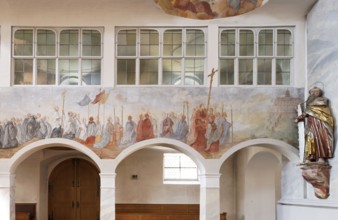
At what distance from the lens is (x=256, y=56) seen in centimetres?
1507

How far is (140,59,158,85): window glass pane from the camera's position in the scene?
1512 centimetres

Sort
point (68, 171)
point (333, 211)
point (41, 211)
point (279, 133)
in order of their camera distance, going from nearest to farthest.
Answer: point (333, 211) < point (279, 133) < point (41, 211) < point (68, 171)

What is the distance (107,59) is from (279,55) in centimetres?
512

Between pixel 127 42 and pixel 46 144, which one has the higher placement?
pixel 127 42

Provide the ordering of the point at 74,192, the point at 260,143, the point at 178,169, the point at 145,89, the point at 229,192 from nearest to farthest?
the point at 260,143, the point at 145,89, the point at 229,192, the point at 74,192, the point at 178,169

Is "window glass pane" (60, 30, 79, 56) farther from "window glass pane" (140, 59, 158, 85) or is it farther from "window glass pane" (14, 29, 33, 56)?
"window glass pane" (140, 59, 158, 85)

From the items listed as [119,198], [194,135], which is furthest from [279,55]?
[119,198]

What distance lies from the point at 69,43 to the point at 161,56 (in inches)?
110

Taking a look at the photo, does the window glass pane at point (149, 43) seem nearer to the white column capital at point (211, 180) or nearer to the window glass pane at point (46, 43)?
the window glass pane at point (46, 43)

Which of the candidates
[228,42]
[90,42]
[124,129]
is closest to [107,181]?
[124,129]

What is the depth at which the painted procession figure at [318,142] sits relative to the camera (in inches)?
491

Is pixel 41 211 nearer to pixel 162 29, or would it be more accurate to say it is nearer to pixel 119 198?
pixel 119 198

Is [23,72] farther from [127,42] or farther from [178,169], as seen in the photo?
[178,169]

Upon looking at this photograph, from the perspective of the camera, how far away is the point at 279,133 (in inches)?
578
